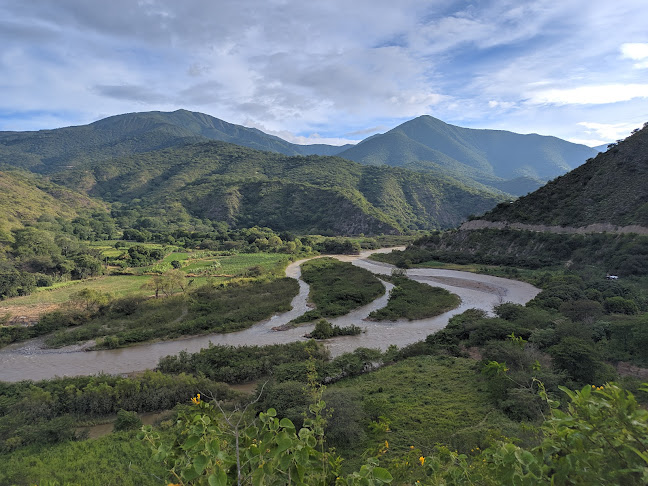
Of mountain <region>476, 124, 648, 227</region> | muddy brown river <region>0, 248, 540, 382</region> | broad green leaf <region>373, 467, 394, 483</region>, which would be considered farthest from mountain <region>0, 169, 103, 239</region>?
mountain <region>476, 124, 648, 227</region>

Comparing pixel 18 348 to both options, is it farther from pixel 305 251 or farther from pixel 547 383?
pixel 305 251

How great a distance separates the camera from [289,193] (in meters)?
126

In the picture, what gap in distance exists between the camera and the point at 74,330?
2727 centimetres

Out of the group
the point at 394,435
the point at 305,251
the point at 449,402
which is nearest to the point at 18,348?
the point at 394,435

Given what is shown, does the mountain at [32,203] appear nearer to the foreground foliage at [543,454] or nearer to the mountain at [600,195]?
the foreground foliage at [543,454]

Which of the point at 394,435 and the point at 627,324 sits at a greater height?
the point at 627,324

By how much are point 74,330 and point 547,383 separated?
32.6 metres

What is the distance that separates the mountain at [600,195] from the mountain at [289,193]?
163 feet

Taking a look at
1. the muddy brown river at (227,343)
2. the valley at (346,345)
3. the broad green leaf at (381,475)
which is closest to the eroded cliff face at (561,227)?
the valley at (346,345)

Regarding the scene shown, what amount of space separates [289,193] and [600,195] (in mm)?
94902

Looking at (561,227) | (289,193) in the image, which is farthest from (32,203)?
(561,227)

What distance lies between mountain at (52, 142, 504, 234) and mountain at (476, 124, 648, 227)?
1961 inches

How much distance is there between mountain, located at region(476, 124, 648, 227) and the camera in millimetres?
43188

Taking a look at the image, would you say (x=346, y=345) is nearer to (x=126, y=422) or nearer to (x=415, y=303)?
(x=415, y=303)
